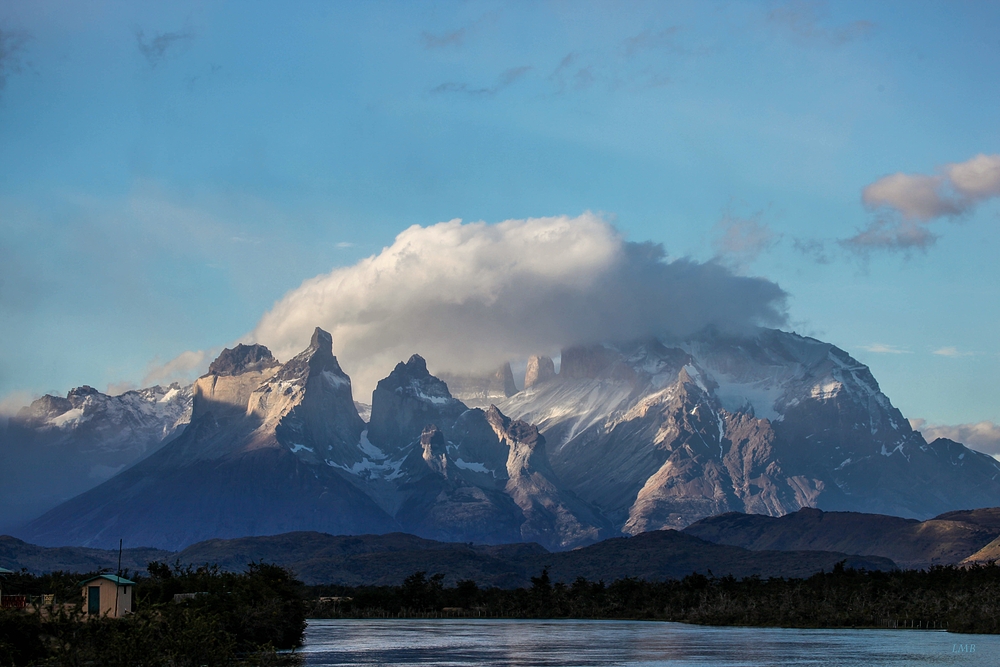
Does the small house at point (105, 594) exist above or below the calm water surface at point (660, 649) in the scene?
above

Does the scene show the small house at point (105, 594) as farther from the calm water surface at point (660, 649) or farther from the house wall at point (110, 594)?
the calm water surface at point (660, 649)

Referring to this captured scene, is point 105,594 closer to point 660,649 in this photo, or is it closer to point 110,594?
point 110,594

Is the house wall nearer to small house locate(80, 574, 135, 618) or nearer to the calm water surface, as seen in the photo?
small house locate(80, 574, 135, 618)

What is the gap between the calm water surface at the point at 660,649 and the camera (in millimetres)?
133725

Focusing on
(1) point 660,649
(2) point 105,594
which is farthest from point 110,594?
(1) point 660,649

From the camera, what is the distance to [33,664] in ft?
299

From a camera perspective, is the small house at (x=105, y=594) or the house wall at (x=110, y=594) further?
the house wall at (x=110, y=594)

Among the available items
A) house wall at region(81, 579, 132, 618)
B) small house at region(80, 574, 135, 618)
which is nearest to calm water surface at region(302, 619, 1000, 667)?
house wall at region(81, 579, 132, 618)

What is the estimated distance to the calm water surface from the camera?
133725 mm

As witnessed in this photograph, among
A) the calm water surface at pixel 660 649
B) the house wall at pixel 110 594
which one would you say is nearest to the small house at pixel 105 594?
the house wall at pixel 110 594

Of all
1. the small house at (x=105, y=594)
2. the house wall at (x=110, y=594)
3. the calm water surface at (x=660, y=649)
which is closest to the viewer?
the small house at (x=105, y=594)

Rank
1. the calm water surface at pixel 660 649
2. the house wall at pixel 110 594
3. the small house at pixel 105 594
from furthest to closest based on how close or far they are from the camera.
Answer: the calm water surface at pixel 660 649
the house wall at pixel 110 594
the small house at pixel 105 594

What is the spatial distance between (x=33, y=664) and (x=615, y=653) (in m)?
77.6

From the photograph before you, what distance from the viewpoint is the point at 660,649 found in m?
157
